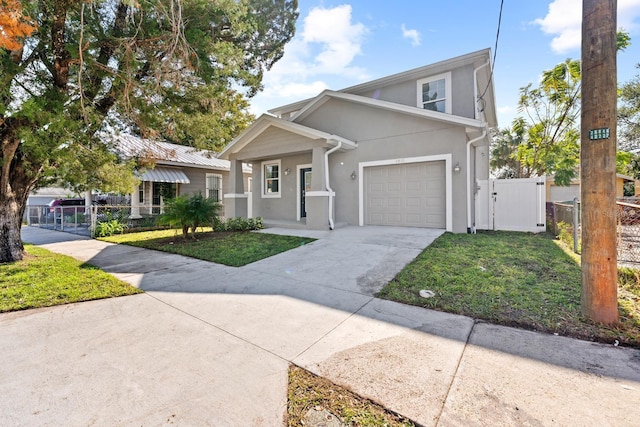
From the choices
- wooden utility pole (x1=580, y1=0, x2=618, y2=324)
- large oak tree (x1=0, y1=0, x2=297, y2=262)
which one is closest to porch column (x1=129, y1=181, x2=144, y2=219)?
large oak tree (x1=0, y1=0, x2=297, y2=262)

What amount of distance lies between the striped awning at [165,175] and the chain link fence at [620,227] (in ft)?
49.1

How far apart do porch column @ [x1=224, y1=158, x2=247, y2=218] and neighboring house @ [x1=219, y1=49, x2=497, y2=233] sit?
A: 4 cm

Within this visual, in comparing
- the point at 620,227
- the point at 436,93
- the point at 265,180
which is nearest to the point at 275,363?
the point at 620,227

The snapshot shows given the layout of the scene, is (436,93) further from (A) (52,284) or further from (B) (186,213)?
(A) (52,284)

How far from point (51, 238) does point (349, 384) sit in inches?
544

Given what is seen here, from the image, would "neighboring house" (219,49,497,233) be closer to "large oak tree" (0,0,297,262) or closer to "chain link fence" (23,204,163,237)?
"large oak tree" (0,0,297,262)

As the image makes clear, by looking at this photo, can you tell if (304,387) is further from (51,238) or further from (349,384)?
(51,238)

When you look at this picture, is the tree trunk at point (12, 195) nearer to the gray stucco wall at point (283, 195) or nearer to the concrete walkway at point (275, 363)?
the concrete walkway at point (275, 363)

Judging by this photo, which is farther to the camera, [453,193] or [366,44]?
[366,44]

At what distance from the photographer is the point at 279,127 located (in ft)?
35.3

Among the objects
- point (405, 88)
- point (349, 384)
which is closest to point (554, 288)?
point (349, 384)

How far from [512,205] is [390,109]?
5347 millimetres

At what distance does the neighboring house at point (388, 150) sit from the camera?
30.5 feet

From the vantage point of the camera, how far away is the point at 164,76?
6.70m
